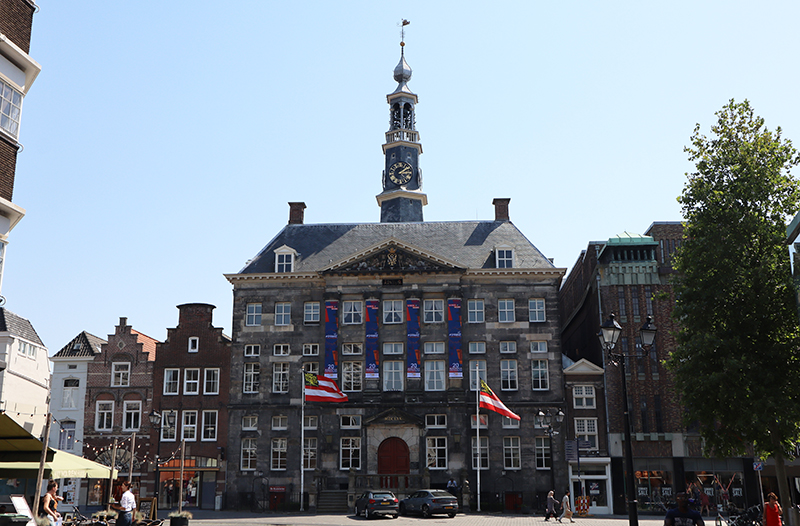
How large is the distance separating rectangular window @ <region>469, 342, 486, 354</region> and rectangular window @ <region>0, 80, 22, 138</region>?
31.7 m

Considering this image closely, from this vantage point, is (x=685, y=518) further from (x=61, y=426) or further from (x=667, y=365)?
(x=61, y=426)

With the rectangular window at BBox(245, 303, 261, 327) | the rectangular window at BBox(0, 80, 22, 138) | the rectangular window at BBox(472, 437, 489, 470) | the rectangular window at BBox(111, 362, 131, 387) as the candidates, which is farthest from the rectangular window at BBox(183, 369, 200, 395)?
the rectangular window at BBox(0, 80, 22, 138)

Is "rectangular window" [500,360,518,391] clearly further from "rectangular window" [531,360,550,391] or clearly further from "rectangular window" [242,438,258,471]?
"rectangular window" [242,438,258,471]

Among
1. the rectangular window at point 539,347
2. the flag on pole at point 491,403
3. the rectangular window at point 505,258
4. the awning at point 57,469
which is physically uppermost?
the rectangular window at point 505,258

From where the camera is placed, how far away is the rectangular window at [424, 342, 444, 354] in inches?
1919

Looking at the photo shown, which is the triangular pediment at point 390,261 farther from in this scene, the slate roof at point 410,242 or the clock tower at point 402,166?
the clock tower at point 402,166

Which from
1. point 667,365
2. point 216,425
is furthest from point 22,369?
point 667,365

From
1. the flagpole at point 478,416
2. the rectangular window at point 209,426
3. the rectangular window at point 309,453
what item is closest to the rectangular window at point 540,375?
the flagpole at point 478,416

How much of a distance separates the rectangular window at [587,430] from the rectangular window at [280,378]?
1949 centimetres

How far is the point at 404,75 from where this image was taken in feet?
234

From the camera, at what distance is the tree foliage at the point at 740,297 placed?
2672 cm

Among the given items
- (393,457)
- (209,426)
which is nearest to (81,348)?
(209,426)

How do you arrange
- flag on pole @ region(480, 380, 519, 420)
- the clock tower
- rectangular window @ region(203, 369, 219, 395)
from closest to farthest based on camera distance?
flag on pole @ region(480, 380, 519, 420), rectangular window @ region(203, 369, 219, 395), the clock tower

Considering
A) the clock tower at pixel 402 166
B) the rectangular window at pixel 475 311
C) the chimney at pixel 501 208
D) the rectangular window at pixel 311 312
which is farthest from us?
the clock tower at pixel 402 166
